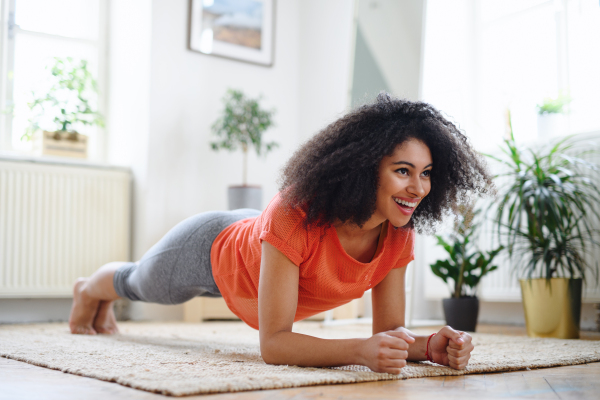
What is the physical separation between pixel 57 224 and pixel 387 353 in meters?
2.58

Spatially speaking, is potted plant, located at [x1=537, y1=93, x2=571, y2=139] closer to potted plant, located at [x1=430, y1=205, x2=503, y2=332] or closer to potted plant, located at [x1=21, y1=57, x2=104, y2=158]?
potted plant, located at [x1=430, y1=205, x2=503, y2=332]

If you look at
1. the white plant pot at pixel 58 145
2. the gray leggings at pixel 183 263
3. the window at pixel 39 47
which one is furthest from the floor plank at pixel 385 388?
the window at pixel 39 47

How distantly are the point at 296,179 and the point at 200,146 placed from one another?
244 cm

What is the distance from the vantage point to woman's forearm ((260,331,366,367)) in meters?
1.24

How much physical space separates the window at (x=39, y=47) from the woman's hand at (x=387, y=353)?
292cm

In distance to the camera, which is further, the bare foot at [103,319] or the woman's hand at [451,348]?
the bare foot at [103,319]

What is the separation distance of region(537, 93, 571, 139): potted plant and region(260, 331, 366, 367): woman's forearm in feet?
7.31

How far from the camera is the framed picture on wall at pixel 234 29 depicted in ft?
12.1

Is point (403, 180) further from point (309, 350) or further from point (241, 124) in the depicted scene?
point (241, 124)

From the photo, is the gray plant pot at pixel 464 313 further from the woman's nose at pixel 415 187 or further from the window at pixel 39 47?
the window at pixel 39 47

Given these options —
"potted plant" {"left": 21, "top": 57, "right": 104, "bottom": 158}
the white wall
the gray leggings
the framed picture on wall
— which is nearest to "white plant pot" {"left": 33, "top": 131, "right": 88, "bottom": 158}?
"potted plant" {"left": 21, "top": 57, "right": 104, "bottom": 158}

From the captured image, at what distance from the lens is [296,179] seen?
1.32 m

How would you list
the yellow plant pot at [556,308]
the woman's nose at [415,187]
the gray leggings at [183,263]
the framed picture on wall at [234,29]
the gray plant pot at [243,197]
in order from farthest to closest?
the framed picture on wall at [234,29]
the gray plant pot at [243,197]
the yellow plant pot at [556,308]
the gray leggings at [183,263]
the woman's nose at [415,187]

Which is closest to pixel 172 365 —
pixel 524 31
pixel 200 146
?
pixel 200 146
